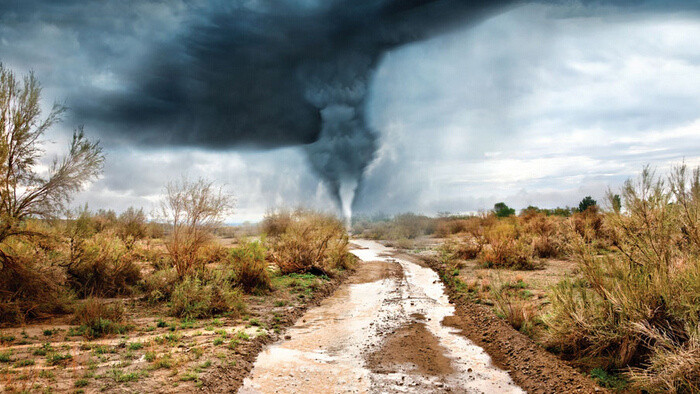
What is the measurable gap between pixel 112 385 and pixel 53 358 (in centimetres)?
186

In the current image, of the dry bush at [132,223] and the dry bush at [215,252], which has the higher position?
the dry bush at [132,223]

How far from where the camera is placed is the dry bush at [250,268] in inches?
604

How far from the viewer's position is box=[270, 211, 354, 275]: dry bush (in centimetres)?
2008

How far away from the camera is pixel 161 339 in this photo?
902cm

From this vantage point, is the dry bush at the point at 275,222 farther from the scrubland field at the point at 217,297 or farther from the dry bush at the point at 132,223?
the scrubland field at the point at 217,297

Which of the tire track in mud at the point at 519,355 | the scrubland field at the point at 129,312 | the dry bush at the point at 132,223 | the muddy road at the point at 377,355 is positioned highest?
the dry bush at the point at 132,223

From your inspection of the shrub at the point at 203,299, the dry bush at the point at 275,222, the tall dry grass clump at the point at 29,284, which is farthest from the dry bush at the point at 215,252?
the dry bush at the point at 275,222

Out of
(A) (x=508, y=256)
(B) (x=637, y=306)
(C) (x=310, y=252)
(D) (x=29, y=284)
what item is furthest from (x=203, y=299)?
(A) (x=508, y=256)

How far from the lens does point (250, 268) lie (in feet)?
50.7

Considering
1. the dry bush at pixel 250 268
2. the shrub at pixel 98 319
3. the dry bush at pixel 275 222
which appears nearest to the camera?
the shrub at pixel 98 319

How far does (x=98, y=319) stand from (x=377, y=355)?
6893 mm

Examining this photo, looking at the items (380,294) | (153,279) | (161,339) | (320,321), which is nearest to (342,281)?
(380,294)

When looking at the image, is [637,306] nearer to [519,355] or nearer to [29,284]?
[519,355]

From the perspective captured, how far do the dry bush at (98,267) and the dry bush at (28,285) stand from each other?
4.24 feet
